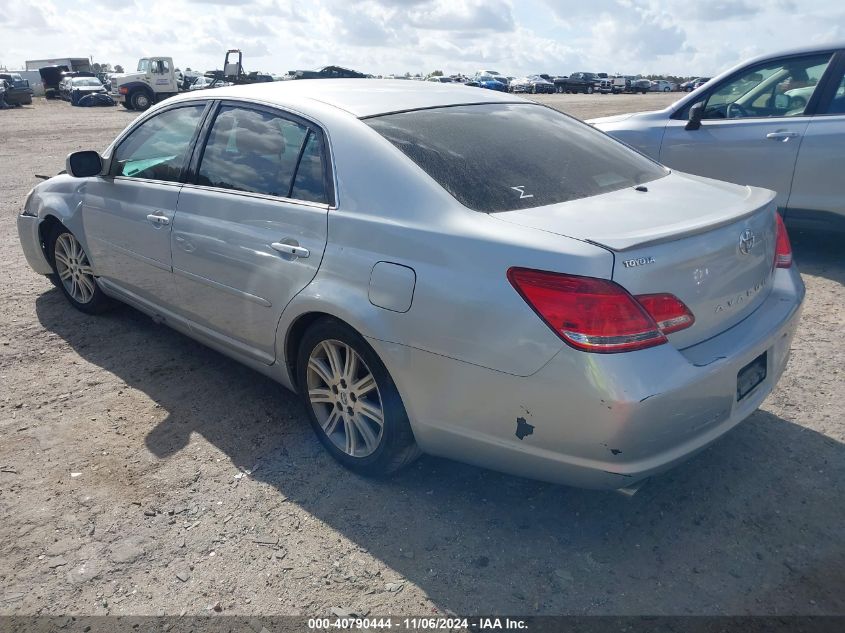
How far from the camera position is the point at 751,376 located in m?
2.68

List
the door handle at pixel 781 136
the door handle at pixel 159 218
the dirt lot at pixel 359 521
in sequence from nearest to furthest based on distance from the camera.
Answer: the dirt lot at pixel 359 521 → the door handle at pixel 159 218 → the door handle at pixel 781 136

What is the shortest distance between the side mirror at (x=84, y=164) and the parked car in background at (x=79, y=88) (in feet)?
130

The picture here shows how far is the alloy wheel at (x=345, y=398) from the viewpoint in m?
2.98

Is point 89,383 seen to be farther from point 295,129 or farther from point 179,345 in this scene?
point 295,129

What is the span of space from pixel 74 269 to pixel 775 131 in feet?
18.2

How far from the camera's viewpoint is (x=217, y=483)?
3.13 m

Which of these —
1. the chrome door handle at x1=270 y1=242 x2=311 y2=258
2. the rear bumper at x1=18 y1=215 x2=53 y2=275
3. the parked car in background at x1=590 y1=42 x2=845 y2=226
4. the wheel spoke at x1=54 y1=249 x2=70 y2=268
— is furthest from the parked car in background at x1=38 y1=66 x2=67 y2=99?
the chrome door handle at x1=270 y1=242 x2=311 y2=258

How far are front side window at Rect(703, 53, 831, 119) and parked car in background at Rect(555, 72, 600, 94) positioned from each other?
53.4 meters

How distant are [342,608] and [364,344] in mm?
A: 984

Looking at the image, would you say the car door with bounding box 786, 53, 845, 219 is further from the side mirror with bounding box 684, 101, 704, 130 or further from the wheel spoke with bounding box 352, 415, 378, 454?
the wheel spoke with bounding box 352, 415, 378, 454

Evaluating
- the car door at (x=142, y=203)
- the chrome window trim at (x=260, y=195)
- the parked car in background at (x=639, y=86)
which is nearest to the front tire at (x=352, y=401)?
the chrome window trim at (x=260, y=195)

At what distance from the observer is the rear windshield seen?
9.11 feet

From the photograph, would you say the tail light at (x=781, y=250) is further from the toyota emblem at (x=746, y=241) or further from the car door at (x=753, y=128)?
the car door at (x=753, y=128)

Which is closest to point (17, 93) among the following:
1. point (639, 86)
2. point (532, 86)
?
point (532, 86)
